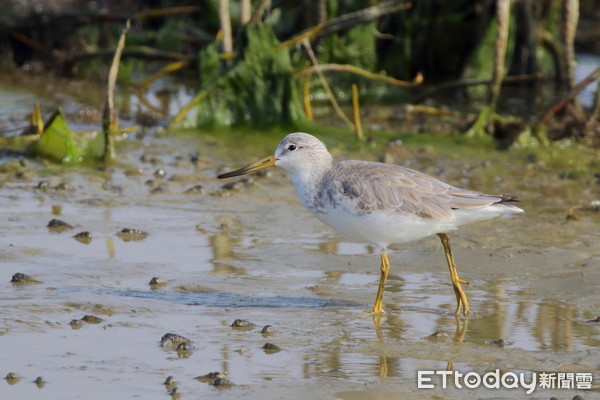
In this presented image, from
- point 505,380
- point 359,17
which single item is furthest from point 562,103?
point 505,380

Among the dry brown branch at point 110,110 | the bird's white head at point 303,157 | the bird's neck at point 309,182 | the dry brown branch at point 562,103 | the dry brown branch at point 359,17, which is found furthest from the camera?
the dry brown branch at point 359,17

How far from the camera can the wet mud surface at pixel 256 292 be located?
5078mm

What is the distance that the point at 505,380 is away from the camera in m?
5.02

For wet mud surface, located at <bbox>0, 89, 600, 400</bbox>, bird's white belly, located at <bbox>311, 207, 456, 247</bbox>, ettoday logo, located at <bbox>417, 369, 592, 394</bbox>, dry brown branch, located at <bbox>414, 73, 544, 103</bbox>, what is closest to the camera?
ettoday logo, located at <bbox>417, 369, 592, 394</bbox>

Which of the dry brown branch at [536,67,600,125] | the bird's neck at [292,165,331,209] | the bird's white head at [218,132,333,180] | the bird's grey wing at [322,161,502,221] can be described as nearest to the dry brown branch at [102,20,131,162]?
the bird's white head at [218,132,333,180]

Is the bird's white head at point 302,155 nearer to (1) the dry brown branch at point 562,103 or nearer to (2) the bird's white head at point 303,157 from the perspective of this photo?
(2) the bird's white head at point 303,157

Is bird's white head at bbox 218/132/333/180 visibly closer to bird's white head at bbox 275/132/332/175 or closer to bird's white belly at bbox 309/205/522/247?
bird's white head at bbox 275/132/332/175

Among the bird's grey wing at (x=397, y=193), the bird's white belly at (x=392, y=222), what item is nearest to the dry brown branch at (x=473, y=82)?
the bird's grey wing at (x=397, y=193)

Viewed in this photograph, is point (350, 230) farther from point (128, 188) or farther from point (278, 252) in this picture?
point (128, 188)

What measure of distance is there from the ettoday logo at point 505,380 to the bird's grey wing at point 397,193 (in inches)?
51.2

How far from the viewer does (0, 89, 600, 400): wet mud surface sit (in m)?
5.08

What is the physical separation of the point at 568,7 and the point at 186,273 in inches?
248

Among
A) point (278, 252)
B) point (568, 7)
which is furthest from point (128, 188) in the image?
point (568, 7)

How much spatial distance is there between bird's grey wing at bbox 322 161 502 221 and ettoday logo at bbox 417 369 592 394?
4.27ft
